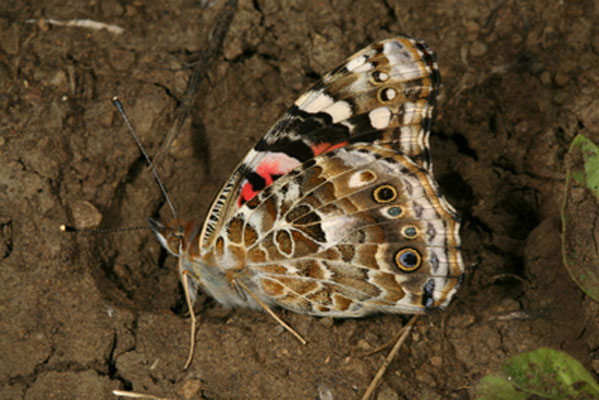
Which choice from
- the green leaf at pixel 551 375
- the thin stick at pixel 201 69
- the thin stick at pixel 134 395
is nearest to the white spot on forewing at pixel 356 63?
the thin stick at pixel 201 69

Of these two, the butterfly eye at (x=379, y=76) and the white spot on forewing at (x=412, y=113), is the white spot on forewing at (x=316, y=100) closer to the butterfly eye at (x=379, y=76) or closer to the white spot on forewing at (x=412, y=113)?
the butterfly eye at (x=379, y=76)

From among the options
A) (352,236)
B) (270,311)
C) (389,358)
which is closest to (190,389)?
(270,311)

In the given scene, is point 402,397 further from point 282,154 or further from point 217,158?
point 217,158

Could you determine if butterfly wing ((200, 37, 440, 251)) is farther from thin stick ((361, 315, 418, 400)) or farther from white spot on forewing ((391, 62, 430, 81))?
thin stick ((361, 315, 418, 400))

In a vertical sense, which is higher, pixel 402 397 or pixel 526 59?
pixel 526 59

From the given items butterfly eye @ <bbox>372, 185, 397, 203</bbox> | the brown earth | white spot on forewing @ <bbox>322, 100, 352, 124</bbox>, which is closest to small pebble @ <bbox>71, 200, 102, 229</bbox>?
the brown earth

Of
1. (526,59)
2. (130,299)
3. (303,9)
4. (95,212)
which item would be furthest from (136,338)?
(526,59)
